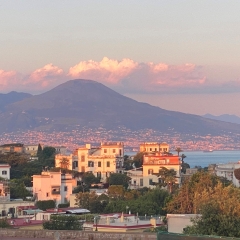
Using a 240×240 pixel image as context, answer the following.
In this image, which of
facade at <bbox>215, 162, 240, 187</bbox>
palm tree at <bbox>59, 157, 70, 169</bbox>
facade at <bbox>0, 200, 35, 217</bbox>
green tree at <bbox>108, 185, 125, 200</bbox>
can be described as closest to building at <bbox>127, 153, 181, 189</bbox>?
facade at <bbox>215, 162, 240, 187</bbox>

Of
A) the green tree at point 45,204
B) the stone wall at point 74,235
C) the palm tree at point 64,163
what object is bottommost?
the stone wall at point 74,235

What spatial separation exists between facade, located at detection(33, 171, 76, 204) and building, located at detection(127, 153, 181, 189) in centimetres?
986

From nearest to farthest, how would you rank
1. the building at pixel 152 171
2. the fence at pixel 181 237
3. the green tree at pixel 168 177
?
1. the fence at pixel 181 237
2. the green tree at pixel 168 177
3. the building at pixel 152 171

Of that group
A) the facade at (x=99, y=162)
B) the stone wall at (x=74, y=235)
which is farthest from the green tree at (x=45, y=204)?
the stone wall at (x=74, y=235)

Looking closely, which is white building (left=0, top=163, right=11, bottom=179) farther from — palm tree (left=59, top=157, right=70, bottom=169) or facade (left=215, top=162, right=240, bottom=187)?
facade (left=215, top=162, right=240, bottom=187)

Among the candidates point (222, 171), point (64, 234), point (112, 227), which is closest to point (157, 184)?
point (222, 171)

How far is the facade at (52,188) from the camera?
60.5m

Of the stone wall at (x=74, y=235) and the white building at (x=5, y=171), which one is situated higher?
the white building at (x=5, y=171)

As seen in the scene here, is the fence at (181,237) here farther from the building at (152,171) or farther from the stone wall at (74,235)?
the building at (152,171)

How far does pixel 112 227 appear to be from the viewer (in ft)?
117

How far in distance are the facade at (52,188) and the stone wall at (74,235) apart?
2789cm

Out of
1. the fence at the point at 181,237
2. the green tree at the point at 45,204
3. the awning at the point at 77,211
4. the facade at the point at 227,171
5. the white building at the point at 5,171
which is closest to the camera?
the fence at the point at 181,237

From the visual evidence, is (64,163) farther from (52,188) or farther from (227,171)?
(52,188)

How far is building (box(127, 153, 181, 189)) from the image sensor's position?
232 ft
